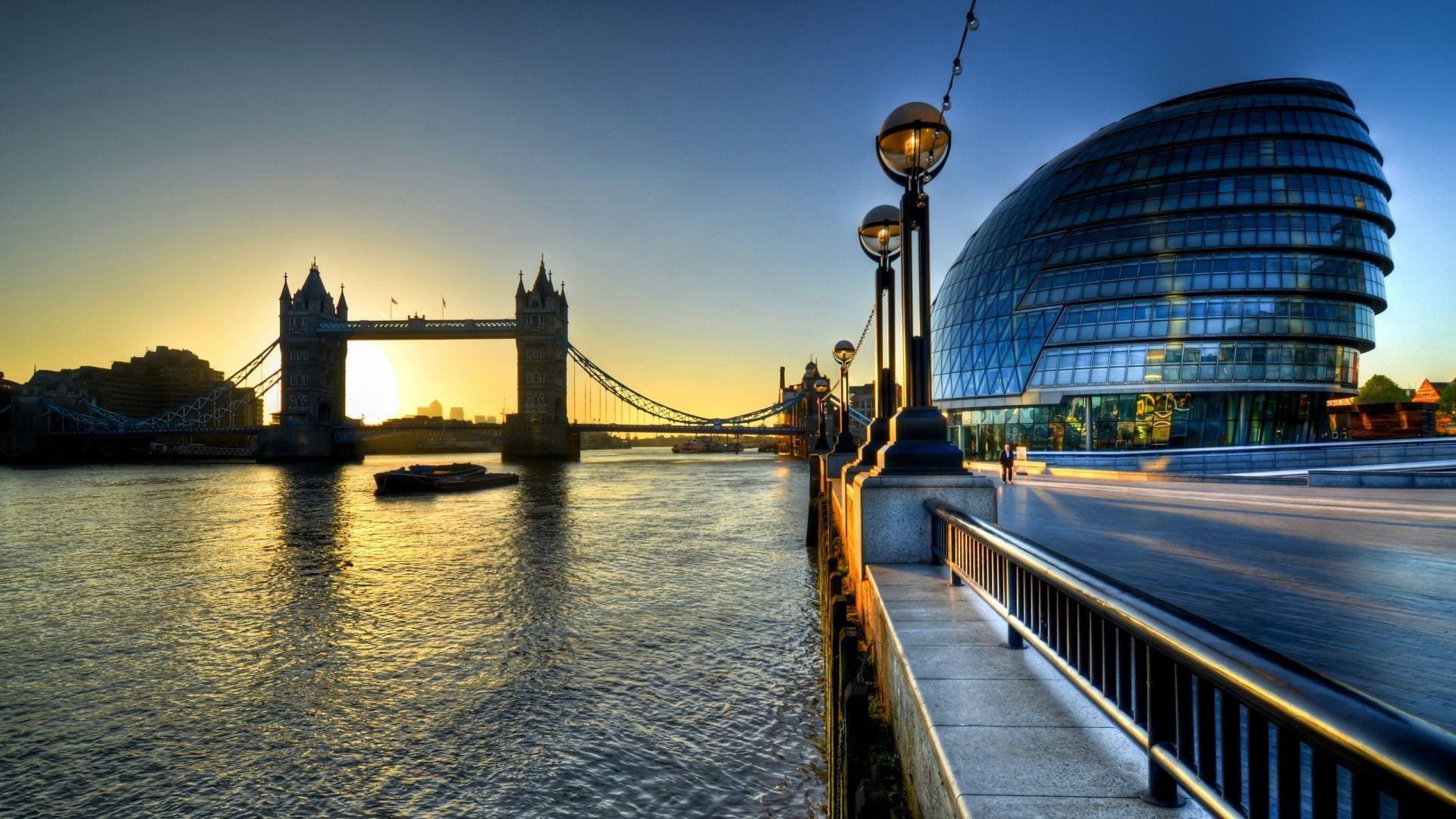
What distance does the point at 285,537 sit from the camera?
83.2 feet

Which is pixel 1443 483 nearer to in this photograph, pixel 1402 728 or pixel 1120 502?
pixel 1120 502

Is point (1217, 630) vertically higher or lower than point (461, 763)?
higher

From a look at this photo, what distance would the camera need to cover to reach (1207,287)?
46.7m

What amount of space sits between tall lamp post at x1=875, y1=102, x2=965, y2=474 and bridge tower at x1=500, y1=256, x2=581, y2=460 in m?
98.5

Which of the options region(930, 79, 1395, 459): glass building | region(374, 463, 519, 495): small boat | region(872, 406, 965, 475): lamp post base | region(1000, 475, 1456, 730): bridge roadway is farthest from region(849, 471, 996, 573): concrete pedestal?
region(930, 79, 1395, 459): glass building

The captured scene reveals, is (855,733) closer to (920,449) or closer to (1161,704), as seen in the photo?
(1161,704)

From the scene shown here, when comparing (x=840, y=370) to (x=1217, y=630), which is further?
(x=840, y=370)

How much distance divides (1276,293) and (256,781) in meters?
59.1

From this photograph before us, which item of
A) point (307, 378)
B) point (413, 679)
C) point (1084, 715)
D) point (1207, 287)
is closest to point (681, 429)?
point (307, 378)

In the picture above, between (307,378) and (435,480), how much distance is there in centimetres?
8061

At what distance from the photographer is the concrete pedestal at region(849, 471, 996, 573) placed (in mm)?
6332

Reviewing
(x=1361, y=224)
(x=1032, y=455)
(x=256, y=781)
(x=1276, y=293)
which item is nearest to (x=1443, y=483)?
(x=1032, y=455)

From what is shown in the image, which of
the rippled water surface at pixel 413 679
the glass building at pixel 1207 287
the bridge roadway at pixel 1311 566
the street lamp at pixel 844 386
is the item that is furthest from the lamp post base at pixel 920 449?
the glass building at pixel 1207 287

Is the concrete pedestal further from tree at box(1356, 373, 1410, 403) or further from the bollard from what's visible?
tree at box(1356, 373, 1410, 403)
